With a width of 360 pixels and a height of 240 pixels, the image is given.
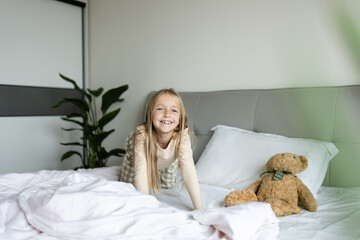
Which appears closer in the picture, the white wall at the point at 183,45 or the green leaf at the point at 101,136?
the white wall at the point at 183,45

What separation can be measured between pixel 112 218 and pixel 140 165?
25.3 inches

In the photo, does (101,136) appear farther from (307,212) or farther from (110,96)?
(307,212)

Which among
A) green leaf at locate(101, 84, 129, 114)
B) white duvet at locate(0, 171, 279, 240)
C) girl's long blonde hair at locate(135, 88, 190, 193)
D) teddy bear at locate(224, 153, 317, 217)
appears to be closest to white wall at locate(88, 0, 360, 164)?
green leaf at locate(101, 84, 129, 114)

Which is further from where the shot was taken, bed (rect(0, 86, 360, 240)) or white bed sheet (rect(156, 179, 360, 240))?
white bed sheet (rect(156, 179, 360, 240))

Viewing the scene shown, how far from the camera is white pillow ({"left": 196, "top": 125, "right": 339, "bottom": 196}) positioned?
156 cm

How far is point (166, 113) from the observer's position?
1579 millimetres

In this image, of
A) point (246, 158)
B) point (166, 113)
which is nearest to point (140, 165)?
point (166, 113)

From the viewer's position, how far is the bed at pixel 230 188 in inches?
10.4

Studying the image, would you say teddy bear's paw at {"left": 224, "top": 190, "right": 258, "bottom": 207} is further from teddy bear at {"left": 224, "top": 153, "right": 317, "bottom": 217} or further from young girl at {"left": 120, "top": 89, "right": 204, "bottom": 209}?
young girl at {"left": 120, "top": 89, "right": 204, "bottom": 209}

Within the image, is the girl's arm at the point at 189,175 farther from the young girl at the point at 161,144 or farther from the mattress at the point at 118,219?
the mattress at the point at 118,219

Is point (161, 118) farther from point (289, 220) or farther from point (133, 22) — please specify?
point (133, 22)

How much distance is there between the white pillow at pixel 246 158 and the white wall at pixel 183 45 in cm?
38

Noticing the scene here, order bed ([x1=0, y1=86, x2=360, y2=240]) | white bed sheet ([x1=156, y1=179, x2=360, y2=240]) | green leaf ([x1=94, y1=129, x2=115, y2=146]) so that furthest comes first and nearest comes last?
green leaf ([x1=94, y1=129, x2=115, y2=146]) < white bed sheet ([x1=156, y1=179, x2=360, y2=240]) < bed ([x1=0, y1=86, x2=360, y2=240])

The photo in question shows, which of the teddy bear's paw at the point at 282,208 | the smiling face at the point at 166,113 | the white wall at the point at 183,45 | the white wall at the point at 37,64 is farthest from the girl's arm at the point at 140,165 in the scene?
the white wall at the point at 37,64
